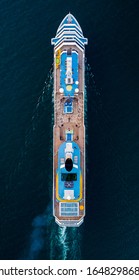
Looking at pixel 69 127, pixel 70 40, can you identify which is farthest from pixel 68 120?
pixel 70 40

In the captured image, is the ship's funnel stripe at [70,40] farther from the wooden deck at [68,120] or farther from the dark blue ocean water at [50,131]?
the wooden deck at [68,120]

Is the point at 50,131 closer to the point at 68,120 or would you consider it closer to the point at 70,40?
the point at 68,120

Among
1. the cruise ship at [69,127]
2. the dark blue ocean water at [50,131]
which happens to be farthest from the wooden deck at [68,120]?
the dark blue ocean water at [50,131]

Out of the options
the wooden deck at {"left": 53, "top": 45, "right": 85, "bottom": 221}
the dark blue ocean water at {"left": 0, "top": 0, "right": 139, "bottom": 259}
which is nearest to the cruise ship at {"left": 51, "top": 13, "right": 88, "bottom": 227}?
the wooden deck at {"left": 53, "top": 45, "right": 85, "bottom": 221}

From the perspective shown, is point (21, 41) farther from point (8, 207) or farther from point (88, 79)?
point (8, 207)

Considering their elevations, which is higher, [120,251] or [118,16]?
[118,16]

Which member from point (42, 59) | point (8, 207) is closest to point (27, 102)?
point (42, 59)
